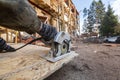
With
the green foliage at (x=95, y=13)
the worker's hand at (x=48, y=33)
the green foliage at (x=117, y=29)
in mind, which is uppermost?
the green foliage at (x=95, y=13)

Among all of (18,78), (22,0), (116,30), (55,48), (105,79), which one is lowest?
(105,79)

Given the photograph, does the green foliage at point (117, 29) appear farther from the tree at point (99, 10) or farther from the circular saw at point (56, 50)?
the circular saw at point (56, 50)

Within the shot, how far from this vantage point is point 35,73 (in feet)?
3.57

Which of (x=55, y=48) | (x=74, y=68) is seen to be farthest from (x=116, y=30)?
(x=55, y=48)

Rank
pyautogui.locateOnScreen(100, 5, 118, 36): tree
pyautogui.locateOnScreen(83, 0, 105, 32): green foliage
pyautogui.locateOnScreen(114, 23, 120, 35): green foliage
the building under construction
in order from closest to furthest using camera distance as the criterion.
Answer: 1. the building under construction
2. pyautogui.locateOnScreen(114, 23, 120, 35): green foliage
3. pyautogui.locateOnScreen(100, 5, 118, 36): tree
4. pyautogui.locateOnScreen(83, 0, 105, 32): green foliage

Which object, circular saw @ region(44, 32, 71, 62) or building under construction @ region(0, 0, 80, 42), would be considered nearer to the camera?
circular saw @ region(44, 32, 71, 62)

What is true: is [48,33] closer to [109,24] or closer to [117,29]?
[117,29]

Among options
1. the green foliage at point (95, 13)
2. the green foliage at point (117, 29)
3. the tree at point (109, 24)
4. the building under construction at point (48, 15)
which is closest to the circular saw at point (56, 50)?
the building under construction at point (48, 15)

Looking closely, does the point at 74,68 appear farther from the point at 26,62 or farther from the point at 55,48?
the point at 26,62

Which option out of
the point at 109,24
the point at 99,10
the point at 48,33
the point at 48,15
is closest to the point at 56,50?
the point at 48,33

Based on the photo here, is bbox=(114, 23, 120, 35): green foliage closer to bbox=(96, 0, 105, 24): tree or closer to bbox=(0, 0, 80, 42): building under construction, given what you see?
bbox=(0, 0, 80, 42): building under construction

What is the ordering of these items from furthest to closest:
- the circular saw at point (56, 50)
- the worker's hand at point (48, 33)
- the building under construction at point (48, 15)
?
the building under construction at point (48, 15), the circular saw at point (56, 50), the worker's hand at point (48, 33)

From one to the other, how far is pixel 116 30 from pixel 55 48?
15327mm

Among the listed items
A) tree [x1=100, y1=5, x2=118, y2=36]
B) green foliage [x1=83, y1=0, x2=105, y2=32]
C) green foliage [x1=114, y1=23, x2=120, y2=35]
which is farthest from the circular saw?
green foliage [x1=83, y1=0, x2=105, y2=32]
